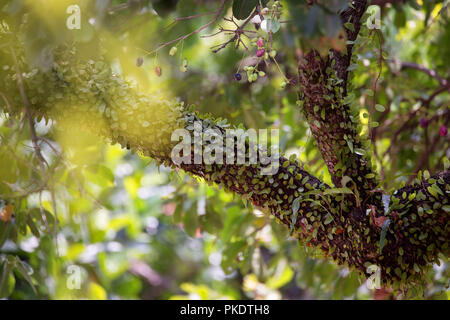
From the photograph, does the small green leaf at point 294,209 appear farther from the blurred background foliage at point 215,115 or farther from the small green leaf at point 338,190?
the blurred background foliage at point 215,115

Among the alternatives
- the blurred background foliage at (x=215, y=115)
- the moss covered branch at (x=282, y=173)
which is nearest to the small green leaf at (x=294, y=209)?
the moss covered branch at (x=282, y=173)

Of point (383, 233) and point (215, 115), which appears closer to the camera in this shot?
point (383, 233)

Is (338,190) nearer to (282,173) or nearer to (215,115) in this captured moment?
(282,173)

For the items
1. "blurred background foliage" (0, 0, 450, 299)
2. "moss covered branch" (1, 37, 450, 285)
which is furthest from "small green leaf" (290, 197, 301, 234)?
"blurred background foliage" (0, 0, 450, 299)

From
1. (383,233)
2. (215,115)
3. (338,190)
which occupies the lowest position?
(383,233)

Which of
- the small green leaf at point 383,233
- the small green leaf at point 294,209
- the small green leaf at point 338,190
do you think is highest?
the small green leaf at point 338,190

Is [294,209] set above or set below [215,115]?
below

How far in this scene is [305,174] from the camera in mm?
1301

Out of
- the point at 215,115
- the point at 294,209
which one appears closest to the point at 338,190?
the point at 294,209

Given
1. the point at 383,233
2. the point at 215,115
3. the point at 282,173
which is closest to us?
Result: the point at 383,233

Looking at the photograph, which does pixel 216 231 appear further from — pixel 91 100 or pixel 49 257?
pixel 91 100

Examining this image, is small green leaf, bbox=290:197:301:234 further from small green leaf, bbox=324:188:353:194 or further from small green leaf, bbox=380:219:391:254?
small green leaf, bbox=380:219:391:254
